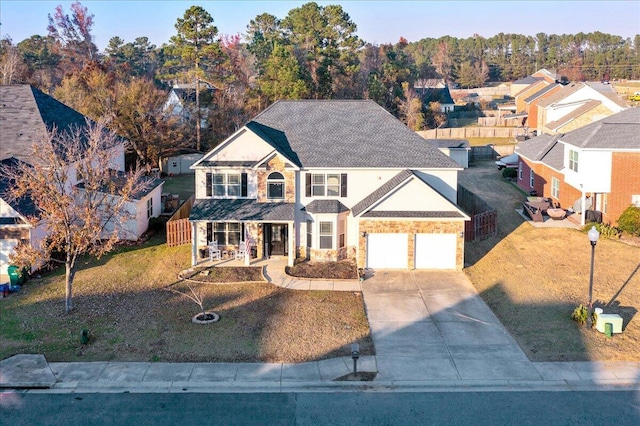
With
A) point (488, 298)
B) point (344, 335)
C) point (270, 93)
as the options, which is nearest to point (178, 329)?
point (344, 335)

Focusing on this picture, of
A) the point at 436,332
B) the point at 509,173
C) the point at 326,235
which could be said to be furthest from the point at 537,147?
the point at 436,332

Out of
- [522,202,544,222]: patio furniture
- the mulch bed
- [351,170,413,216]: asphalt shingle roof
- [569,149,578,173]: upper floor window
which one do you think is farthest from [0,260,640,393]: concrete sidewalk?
[569,149,578,173]: upper floor window

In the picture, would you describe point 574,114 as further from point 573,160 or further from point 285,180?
point 285,180

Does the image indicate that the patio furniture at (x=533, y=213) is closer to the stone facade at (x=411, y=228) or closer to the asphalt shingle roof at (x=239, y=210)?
the stone facade at (x=411, y=228)

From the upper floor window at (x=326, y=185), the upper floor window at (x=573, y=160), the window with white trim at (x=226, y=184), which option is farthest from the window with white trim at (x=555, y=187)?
the window with white trim at (x=226, y=184)

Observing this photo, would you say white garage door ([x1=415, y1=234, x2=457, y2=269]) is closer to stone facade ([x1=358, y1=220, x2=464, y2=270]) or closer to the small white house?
stone facade ([x1=358, y1=220, x2=464, y2=270])
